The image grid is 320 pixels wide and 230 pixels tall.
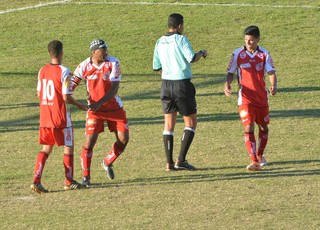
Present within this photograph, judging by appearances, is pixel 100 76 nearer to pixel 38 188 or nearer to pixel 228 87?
pixel 38 188

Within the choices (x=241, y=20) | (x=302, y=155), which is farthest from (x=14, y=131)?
(x=241, y=20)

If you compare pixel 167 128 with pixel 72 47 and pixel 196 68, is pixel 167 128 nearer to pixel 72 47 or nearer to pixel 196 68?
pixel 196 68

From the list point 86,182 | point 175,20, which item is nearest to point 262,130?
point 175,20

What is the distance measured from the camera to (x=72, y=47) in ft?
80.8

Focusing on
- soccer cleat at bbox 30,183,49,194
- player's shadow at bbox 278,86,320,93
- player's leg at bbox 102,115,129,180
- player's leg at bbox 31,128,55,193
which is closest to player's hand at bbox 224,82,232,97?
player's leg at bbox 102,115,129,180

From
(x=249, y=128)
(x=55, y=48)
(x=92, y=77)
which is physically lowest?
(x=249, y=128)

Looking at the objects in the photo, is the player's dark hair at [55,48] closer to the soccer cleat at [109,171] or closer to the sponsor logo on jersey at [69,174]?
the sponsor logo on jersey at [69,174]

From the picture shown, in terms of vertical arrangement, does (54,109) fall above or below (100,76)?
below

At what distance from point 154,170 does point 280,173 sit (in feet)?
5.74

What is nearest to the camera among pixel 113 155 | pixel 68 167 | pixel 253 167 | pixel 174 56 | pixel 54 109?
pixel 54 109

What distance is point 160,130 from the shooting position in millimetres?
16172

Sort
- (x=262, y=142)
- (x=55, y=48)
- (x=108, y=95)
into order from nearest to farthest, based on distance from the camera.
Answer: (x=55, y=48)
(x=108, y=95)
(x=262, y=142)

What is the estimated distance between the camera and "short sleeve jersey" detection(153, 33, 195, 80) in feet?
43.1

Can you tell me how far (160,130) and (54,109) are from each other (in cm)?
429
